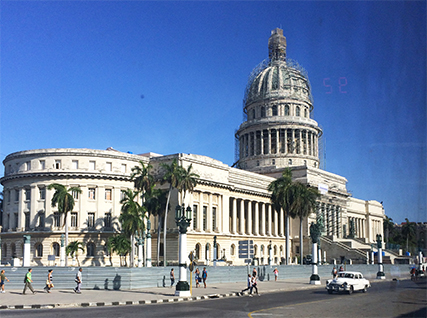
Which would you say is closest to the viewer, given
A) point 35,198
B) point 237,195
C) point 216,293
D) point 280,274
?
point 216,293

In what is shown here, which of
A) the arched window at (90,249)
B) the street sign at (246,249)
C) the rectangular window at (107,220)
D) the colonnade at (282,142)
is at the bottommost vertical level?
the arched window at (90,249)

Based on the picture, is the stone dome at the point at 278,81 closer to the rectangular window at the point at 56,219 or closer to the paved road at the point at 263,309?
the rectangular window at the point at 56,219

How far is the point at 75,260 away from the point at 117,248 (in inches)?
269

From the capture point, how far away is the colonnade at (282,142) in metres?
118

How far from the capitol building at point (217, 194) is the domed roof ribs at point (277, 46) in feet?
Result: 19.8

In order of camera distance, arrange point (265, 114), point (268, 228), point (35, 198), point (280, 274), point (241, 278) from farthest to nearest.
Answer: point (265, 114), point (268, 228), point (35, 198), point (280, 274), point (241, 278)

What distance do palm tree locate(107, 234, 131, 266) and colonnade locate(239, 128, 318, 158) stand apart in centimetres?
5421

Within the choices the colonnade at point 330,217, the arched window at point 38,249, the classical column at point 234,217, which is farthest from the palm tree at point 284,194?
the arched window at point 38,249

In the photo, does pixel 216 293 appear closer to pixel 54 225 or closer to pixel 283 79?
pixel 54 225

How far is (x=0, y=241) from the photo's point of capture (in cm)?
7644

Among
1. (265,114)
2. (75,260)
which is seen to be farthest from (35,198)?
(265,114)

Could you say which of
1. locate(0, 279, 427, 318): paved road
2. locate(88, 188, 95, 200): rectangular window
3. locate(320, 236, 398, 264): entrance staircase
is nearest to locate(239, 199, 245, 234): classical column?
locate(320, 236, 398, 264): entrance staircase

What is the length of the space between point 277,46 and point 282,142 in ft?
86.0

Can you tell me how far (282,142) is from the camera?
4673 inches
